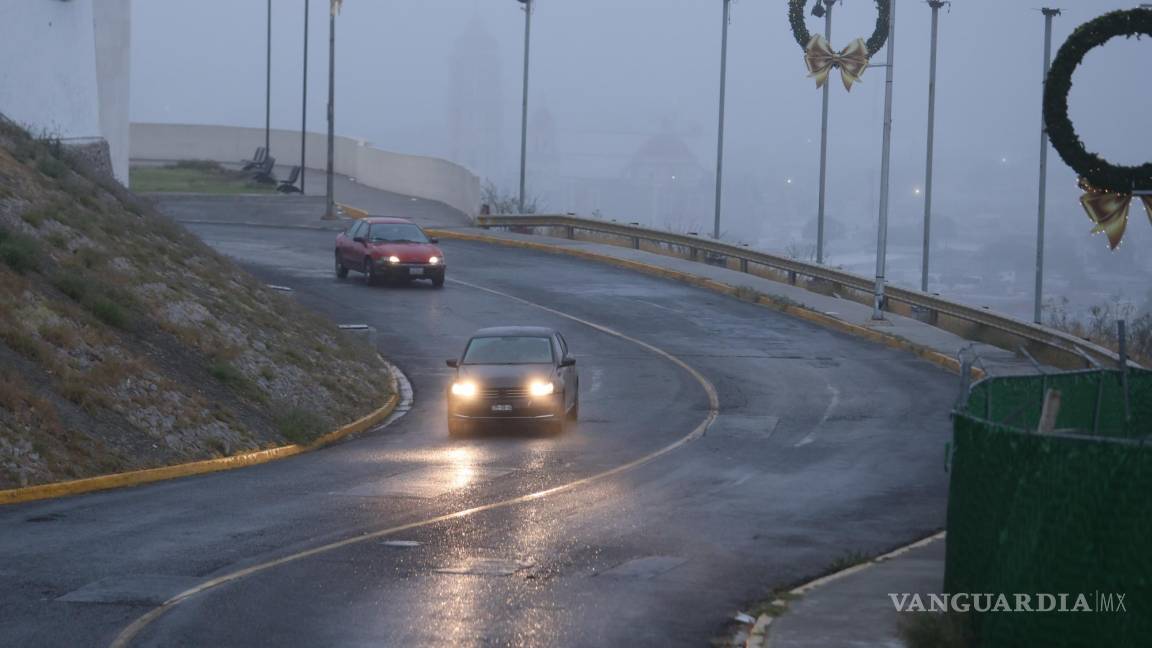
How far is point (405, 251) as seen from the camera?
38.4 metres

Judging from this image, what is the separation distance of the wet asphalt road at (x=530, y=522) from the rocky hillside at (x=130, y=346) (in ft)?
3.43

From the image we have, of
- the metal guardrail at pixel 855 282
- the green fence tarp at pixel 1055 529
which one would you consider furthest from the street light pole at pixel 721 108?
the green fence tarp at pixel 1055 529

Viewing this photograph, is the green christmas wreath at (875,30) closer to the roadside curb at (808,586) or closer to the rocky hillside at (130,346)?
the rocky hillside at (130,346)

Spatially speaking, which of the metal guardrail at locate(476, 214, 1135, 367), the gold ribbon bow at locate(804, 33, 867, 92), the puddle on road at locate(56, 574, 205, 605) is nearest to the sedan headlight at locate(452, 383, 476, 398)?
the puddle on road at locate(56, 574, 205, 605)

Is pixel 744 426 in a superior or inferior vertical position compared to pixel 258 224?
inferior

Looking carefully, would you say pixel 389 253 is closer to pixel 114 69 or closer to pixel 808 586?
pixel 114 69

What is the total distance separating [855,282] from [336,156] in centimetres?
3595

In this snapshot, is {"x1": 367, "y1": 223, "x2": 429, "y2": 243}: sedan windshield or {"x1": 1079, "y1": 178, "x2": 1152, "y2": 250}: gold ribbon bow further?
{"x1": 367, "y1": 223, "x2": 429, "y2": 243}: sedan windshield

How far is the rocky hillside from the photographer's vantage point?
18.4 m

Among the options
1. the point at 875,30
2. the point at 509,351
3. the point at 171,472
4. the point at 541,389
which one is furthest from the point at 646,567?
the point at 875,30

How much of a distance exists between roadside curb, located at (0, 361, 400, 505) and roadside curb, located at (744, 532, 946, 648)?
Answer: 9.18 meters

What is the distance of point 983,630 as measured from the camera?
9.27 meters

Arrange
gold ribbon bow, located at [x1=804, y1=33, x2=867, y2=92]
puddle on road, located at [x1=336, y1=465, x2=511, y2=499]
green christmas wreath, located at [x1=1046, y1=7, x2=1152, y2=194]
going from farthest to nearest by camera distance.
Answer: gold ribbon bow, located at [x1=804, y1=33, x2=867, y2=92], green christmas wreath, located at [x1=1046, y1=7, x2=1152, y2=194], puddle on road, located at [x1=336, y1=465, x2=511, y2=499]

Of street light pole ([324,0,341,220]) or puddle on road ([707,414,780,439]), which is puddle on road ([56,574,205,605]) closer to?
puddle on road ([707,414,780,439])
